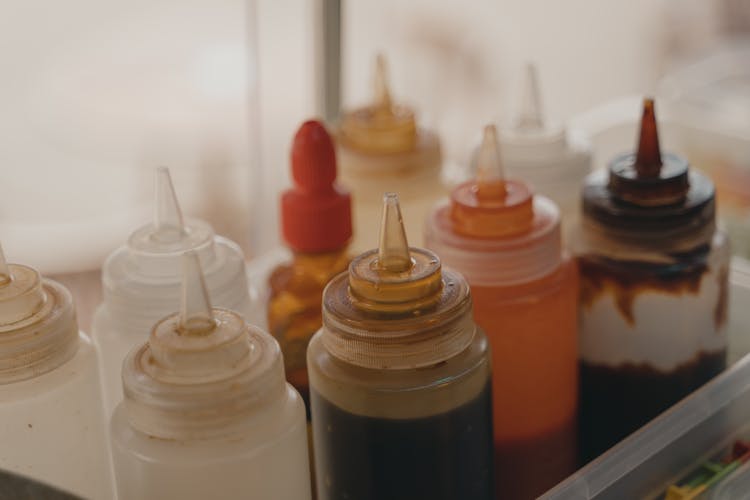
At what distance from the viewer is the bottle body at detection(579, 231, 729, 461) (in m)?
0.48

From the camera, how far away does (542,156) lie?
0.55m

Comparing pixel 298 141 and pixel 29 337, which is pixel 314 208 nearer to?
pixel 298 141

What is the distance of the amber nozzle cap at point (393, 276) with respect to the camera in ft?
1.21

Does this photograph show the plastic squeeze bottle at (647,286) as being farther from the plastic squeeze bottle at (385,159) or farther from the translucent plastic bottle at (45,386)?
the translucent plastic bottle at (45,386)

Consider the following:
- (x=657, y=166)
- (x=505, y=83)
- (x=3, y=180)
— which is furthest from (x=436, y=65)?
(x=657, y=166)

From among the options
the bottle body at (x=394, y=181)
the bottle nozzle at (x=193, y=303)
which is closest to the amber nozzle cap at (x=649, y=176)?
the bottle body at (x=394, y=181)

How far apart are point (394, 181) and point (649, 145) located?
13cm

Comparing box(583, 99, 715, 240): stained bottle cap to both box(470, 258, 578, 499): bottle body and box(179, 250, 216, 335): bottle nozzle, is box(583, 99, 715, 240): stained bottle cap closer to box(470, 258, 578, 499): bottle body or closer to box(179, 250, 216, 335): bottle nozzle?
box(470, 258, 578, 499): bottle body

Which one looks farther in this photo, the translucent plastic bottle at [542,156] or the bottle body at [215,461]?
the translucent plastic bottle at [542,156]

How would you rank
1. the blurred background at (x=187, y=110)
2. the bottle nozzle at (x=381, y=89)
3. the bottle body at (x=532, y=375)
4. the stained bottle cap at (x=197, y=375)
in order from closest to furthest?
the stained bottle cap at (x=197, y=375) < the bottle body at (x=532, y=375) < the bottle nozzle at (x=381, y=89) < the blurred background at (x=187, y=110)

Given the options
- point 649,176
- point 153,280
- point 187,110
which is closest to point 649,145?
point 649,176

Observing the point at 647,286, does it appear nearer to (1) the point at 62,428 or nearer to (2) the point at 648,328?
(2) the point at 648,328

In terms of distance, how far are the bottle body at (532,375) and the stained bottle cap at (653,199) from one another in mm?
32

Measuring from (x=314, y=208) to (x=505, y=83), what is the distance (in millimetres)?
936
